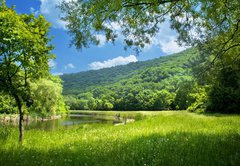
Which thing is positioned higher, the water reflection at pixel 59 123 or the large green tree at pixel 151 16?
the large green tree at pixel 151 16

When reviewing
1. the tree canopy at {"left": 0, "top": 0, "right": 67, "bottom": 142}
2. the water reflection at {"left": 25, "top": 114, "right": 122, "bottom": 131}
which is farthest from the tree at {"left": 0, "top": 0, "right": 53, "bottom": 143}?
the water reflection at {"left": 25, "top": 114, "right": 122, "bottom": 131}

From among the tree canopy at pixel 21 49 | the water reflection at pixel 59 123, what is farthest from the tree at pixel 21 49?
the water reflection at pixel 59 123

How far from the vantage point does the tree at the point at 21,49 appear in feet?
27.5

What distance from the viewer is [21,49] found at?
28.7 feet

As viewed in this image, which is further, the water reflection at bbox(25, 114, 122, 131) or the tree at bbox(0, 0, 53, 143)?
the water reflection at bbox(25, 114, 122, 131)

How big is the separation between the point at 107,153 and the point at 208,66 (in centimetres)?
761

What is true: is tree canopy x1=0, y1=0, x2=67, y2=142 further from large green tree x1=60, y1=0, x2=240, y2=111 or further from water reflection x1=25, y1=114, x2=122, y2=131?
water reflection x1=25, y1=114, x2=122, y2=131

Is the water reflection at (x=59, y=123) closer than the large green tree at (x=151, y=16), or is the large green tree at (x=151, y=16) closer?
the large green tree at (x=151, y=16)

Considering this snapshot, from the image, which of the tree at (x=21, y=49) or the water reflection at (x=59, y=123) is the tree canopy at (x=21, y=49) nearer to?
the tree at (x=21, y=49)

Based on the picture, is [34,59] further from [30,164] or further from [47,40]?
[30,164]

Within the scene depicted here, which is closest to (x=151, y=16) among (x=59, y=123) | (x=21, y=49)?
(x=21, y=49)

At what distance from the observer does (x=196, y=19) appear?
9.27 meters

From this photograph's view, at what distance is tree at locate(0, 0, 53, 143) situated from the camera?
838 cm

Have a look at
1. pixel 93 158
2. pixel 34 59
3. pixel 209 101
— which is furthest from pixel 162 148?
pixel 209 101
